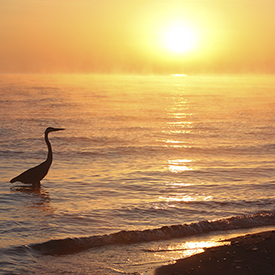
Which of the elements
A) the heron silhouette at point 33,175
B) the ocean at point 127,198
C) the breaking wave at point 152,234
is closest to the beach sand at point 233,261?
the ocean at point 127,198

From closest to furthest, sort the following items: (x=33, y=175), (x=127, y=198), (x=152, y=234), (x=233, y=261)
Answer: (x=233, y=261) < (x=152, y=234) < (x=127, y=198) < (x=33, y=175)

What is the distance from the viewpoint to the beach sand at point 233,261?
580 centimetres

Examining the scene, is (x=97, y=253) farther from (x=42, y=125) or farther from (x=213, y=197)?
(x=42, y=125)

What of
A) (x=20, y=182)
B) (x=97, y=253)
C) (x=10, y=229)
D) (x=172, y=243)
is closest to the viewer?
(x=97, y=253)

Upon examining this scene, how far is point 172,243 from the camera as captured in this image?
7383 millimetres

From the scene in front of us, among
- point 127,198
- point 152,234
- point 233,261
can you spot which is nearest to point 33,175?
point 127,198

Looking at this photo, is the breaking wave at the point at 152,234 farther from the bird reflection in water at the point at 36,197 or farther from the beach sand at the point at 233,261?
the bird reflection in water at the point at 36,197

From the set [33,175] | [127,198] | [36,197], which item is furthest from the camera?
[33,175]

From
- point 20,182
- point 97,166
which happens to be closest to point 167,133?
point 97,166

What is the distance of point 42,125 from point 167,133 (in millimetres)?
8772

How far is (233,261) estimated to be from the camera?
612cm

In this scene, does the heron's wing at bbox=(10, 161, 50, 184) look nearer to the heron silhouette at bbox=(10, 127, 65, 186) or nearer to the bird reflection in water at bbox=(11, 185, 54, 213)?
the heron silhouette at bbox=(10, 127, 65, 186)

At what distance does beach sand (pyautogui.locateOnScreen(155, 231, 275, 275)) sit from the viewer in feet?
19.0

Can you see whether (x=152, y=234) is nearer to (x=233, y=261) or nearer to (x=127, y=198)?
(x=233, y=261)
